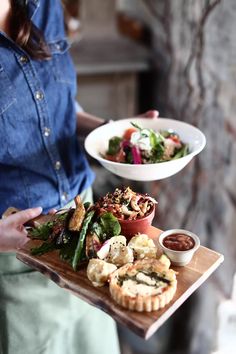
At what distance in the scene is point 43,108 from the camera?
1169 mm

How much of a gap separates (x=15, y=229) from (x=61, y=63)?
1.60 feet

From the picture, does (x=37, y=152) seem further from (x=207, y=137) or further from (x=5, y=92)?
(x=207, y=137)

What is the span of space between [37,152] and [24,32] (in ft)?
0.90

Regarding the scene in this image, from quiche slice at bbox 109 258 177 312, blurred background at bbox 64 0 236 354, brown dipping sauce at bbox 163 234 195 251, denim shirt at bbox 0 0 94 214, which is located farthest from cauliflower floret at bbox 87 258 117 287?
blurred background at bbox 64 0 236 354

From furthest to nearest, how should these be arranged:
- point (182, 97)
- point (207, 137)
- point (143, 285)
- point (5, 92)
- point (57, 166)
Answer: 1. point (182, 97)
2. point (207, 137)
3. point (57, 166)
4. point (5, 92)
5. point (143, 285)

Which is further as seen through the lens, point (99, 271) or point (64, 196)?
point (64, 196)

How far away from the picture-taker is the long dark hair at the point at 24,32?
1143 mm

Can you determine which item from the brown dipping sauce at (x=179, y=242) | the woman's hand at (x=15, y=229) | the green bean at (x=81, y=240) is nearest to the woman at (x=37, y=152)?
the woman's hand at (x=15, y=229)

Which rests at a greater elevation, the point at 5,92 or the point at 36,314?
the point at 5,92

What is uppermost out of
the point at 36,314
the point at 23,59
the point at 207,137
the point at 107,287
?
the point at 23,59

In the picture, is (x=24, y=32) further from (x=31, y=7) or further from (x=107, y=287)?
(x=107, y=287)

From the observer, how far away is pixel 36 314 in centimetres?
124

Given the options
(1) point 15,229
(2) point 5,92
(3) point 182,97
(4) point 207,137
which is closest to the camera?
(1) point 15,229

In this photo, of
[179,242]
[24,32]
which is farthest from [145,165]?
[24,32]
